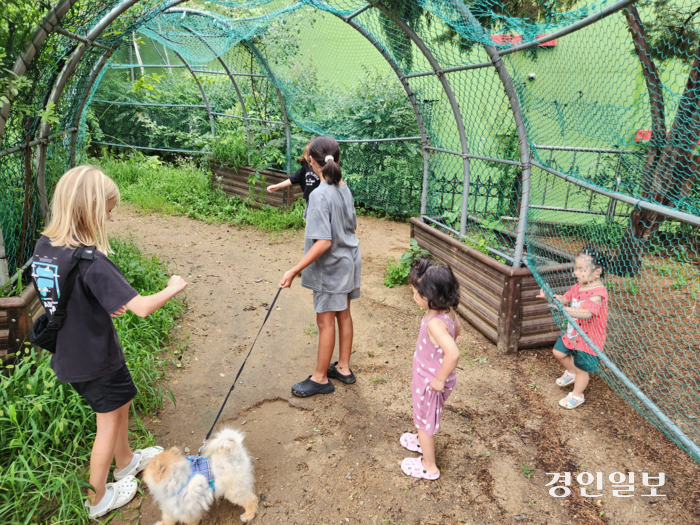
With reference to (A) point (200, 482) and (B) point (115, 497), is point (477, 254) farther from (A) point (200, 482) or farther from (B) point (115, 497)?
(B) point (115, 497)

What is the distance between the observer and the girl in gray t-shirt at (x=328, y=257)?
2.83 meters

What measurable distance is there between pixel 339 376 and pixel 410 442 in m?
0.82

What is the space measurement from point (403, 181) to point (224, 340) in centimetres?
496

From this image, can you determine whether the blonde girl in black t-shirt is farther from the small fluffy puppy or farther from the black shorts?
the small fluffy puppy

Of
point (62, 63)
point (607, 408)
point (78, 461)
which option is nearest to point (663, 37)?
point (607, 408)

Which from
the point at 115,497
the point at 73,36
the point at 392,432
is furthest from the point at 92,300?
the point at 73,36

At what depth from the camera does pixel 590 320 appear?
2934 millimetres

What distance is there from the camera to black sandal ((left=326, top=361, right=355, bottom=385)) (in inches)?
130

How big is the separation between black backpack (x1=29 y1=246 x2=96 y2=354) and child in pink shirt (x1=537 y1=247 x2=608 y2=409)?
9.15 feet

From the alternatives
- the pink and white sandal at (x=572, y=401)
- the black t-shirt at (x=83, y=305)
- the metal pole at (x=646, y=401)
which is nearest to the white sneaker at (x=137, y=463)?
the black t-shirt at (x=83, y=305)

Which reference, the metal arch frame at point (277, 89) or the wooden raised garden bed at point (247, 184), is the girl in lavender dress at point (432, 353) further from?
the metal arch frame at point (277, 89)

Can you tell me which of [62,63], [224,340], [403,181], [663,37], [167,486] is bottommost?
[224,340]

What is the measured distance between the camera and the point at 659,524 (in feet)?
7.14

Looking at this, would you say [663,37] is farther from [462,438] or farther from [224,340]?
[224,340]
